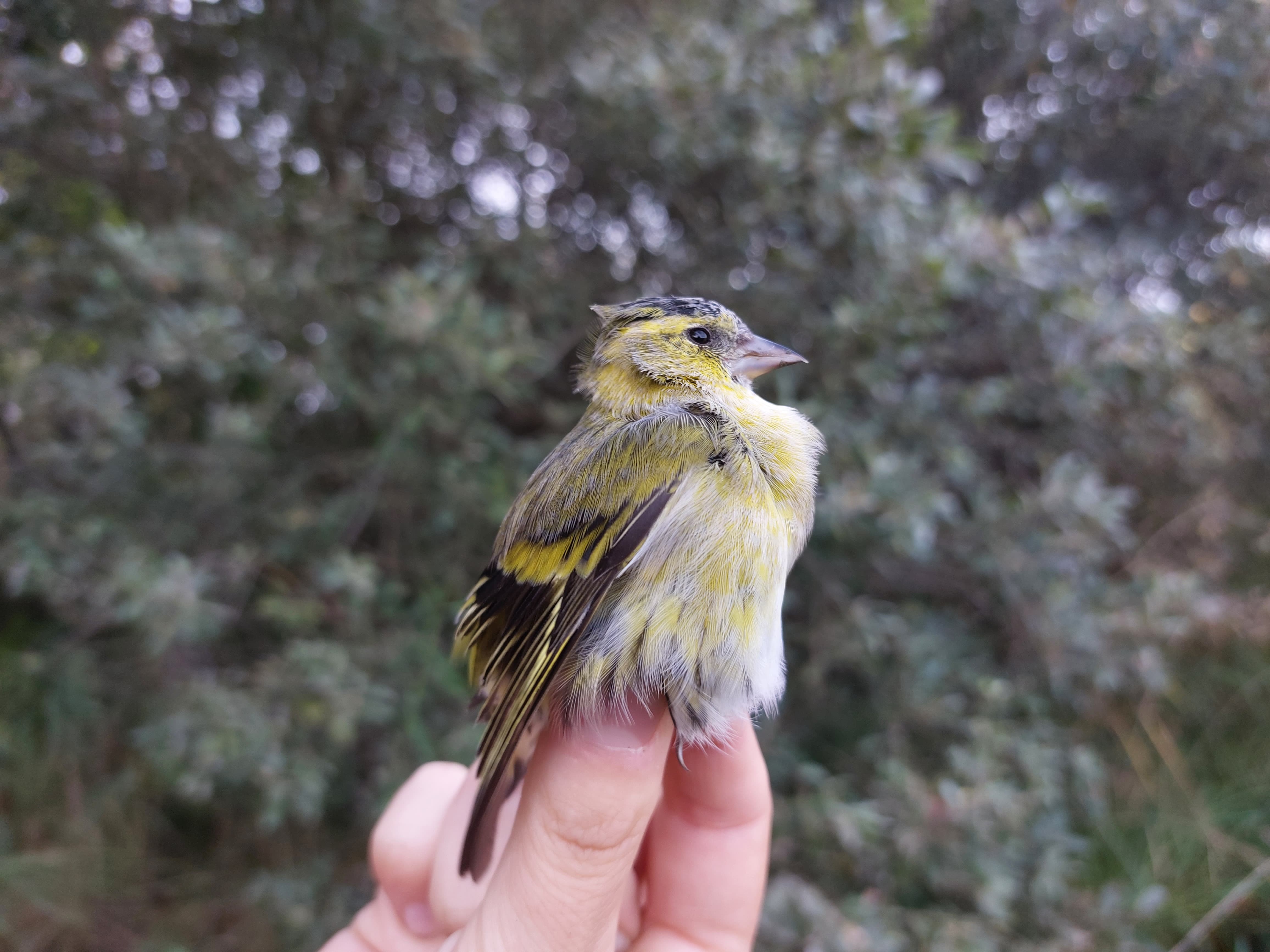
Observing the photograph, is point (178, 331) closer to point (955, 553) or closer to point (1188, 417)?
point (955, 553)

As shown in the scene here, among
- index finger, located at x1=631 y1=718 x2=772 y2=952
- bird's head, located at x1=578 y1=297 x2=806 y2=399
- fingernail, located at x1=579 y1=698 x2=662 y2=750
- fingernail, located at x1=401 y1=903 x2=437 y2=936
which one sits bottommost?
fingernail, located at x1=401 y1=903 x2=437 y2=936

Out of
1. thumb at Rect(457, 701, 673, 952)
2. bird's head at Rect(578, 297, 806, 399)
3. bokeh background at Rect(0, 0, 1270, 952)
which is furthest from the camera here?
bokeh background at Rect(0, 0, 1270, 952)

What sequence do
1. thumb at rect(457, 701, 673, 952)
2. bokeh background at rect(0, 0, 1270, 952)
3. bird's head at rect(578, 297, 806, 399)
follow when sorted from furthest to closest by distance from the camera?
bokeh background at rect(0, 0, 1270, 952)
bird's head at rect(578, 297, 806, 399)
thumb at rect(457, 701, 673, 952)

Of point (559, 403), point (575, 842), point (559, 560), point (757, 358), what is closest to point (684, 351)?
point (757, 358)

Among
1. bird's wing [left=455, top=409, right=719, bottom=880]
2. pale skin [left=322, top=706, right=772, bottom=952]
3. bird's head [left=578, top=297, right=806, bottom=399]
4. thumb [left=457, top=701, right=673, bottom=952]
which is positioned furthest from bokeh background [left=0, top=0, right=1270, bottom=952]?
thumb [left=457, top=701, right=673, bottom=952]

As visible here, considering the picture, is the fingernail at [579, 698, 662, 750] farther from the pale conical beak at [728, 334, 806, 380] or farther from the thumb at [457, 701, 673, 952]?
the pale conical beak at [728, 334, 806, 380]

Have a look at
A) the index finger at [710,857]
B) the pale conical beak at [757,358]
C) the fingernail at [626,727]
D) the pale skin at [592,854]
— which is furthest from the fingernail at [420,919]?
the pale conical beak at [757,358]

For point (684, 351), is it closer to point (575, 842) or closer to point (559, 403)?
point (575, 842)
